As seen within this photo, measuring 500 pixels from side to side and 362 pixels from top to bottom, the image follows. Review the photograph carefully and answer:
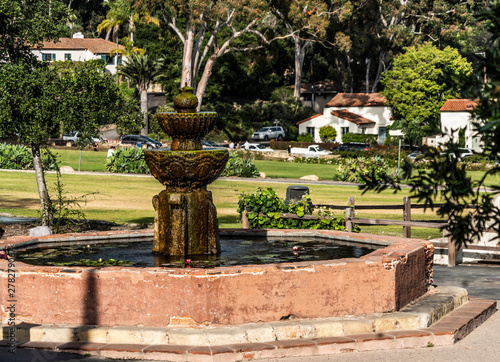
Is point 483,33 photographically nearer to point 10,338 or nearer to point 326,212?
point 326,212

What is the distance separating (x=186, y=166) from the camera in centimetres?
1109

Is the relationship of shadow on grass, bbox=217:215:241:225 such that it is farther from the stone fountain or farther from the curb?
the curb

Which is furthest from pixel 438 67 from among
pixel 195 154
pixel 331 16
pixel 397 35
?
pixel 195 154

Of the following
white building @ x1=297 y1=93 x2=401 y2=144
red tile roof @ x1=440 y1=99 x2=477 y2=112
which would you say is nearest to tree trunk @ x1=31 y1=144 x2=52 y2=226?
red tile roof @ x1=440 y1=99 x2=477 y2=112

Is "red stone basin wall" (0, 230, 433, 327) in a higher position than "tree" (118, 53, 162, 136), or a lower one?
lower

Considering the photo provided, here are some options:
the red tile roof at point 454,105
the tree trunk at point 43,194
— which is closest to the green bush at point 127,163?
the tree trunk at point 43,194

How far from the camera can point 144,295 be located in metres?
9.16

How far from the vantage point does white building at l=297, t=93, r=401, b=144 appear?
79438 millimetres

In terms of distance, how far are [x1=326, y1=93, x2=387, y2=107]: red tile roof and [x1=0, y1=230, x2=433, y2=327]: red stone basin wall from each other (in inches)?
2843

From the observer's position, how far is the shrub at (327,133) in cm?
7756

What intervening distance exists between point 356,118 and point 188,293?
235ft

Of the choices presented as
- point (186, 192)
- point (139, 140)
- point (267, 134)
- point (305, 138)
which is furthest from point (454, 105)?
point (186, 192)

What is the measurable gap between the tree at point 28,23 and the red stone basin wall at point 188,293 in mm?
10040

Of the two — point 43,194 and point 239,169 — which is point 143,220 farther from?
point 239,169
